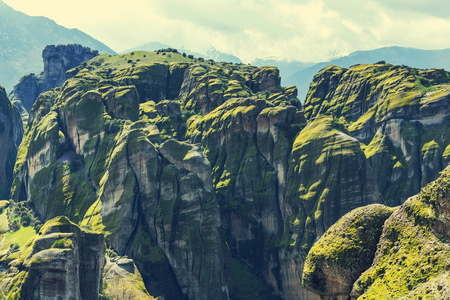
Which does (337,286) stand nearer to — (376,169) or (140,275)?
(140,275)

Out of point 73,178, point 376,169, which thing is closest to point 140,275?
point 73,178

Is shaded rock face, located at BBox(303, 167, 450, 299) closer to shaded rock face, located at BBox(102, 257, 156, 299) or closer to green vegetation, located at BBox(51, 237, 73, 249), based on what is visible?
green vegetation, located at BBox(51, 237, 73, 249)

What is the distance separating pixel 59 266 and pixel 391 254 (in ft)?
193

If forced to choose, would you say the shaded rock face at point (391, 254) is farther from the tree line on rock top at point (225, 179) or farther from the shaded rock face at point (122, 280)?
the tree line on rock top at point (225, 179)

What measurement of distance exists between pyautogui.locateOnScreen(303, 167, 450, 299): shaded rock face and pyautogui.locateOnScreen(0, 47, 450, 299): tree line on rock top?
8020 cm

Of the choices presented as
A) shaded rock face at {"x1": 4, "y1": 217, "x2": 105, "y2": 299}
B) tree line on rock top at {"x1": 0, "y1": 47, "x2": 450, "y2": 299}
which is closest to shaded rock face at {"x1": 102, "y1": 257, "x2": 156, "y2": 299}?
tree line on rock top at {"x1": 0, "y1": 47, "x2": 450, "y2": 299}

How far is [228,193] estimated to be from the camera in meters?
171

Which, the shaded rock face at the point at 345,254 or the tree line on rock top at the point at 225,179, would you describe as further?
the tree line on rock top at the point at 225,179

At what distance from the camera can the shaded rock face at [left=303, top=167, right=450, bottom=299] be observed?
37.2 meters

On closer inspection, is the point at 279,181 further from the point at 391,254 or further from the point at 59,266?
the point at 391,254

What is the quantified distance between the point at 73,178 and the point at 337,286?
143174 millimetres

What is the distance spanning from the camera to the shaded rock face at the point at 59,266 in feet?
274

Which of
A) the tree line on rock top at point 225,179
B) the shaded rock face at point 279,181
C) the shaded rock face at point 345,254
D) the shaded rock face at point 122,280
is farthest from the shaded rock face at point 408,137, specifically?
the shaded rock face at point 345,254

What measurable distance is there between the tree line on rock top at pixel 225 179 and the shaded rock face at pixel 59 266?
2007cm
